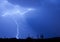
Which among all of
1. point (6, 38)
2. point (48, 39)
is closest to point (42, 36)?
point (48, 39)

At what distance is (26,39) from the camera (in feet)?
73.3

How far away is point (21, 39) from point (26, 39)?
0.94 metres

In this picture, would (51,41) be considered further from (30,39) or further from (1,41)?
(1,41)

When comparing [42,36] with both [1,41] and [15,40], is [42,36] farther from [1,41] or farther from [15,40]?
[1,41]

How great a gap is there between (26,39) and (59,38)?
451 centimetres

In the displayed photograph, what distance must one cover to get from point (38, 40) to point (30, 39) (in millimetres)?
1104

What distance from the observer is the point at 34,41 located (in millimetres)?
22188

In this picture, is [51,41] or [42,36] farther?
[42,36]

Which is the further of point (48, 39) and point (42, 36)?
point (42, 36)

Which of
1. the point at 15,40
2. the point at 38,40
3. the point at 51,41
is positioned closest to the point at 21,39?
the point at 15,40

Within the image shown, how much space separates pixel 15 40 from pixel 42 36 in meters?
4.00

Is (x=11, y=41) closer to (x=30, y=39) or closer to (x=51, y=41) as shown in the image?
(x=30, y=39)

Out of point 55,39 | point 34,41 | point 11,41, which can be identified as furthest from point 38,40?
point 11,41

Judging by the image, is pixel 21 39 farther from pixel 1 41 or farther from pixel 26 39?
pixel 1 41
